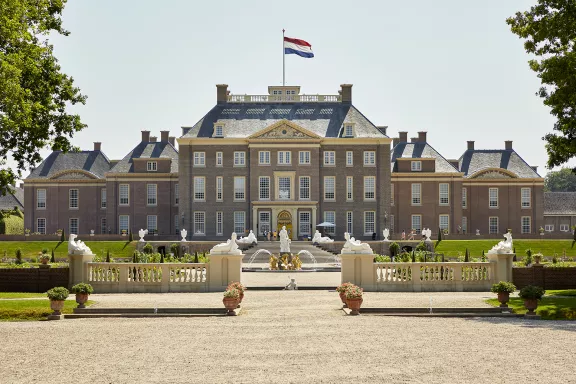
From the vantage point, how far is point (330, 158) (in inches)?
2862

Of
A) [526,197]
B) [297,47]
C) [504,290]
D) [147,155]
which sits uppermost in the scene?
[297,47]

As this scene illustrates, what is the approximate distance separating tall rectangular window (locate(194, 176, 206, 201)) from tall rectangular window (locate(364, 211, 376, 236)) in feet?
46.7

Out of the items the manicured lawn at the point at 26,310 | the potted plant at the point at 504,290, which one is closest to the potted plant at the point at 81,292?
the manicured lawn at the point at 26,310

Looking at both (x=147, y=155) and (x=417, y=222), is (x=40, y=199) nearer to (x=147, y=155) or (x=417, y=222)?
(x=147, y=155)

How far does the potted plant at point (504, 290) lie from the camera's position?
813 inches

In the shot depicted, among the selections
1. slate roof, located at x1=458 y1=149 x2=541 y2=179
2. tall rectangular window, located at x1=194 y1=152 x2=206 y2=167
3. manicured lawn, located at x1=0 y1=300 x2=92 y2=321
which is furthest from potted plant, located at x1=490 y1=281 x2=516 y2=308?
slate roof, located at x1=458 y1=149 x2=541 y2=179

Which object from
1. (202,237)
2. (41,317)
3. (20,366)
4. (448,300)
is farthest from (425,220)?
(20,366)

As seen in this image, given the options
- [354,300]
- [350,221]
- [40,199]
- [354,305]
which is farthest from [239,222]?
[354,300]

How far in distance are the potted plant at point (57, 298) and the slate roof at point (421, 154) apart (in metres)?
61.8

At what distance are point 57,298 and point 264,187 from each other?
174ft

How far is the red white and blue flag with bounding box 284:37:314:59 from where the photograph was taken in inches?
2591

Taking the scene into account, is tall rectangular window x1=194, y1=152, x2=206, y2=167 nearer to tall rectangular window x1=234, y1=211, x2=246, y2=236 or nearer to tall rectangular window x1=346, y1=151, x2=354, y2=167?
tall rectangular window x1=234, y1=211, x2=246, y2=236

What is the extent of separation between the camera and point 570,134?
2605 centimetres

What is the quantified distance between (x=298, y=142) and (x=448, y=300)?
1954 inches
